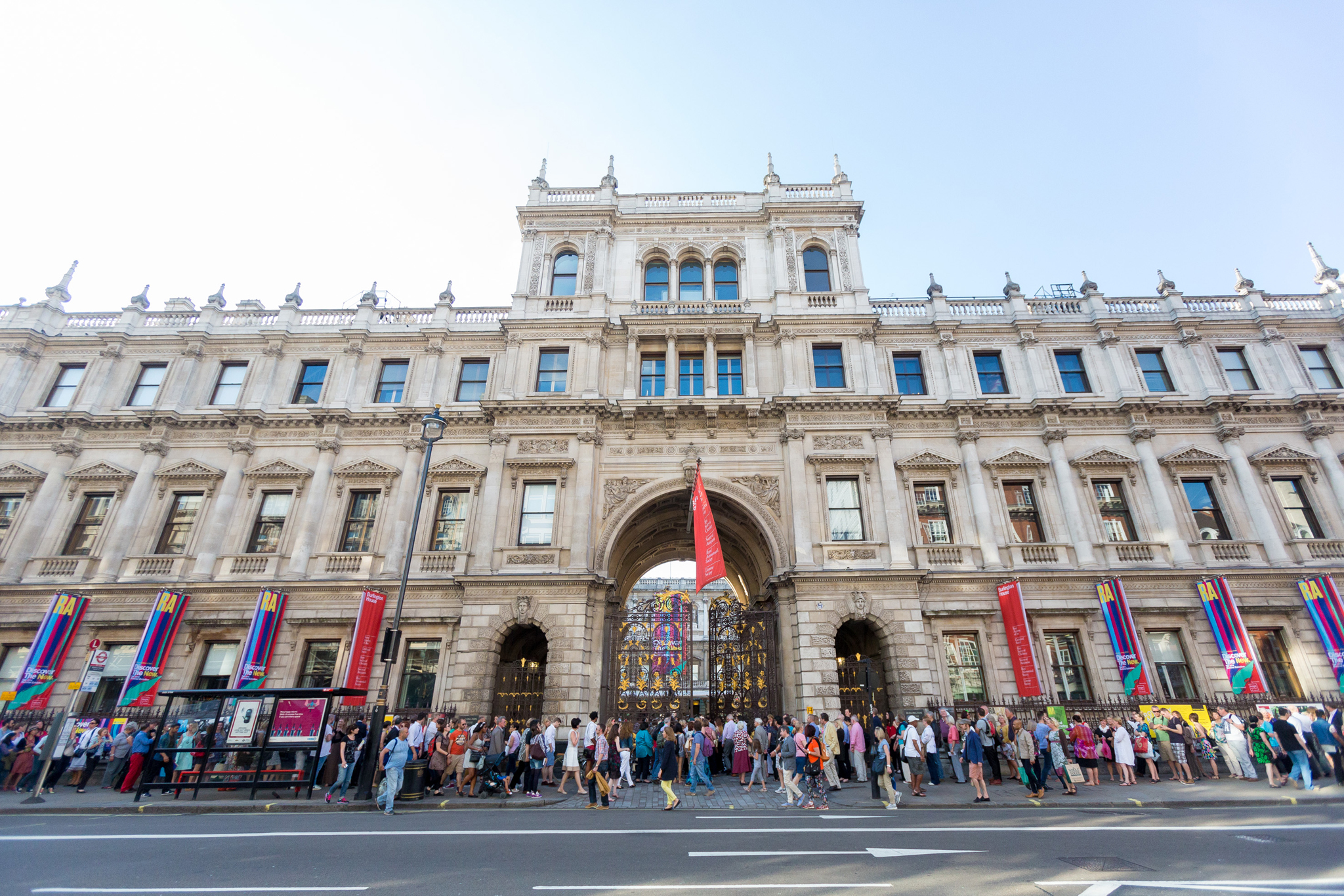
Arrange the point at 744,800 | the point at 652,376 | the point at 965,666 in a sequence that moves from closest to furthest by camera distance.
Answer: the point at 744,800 < the point at 965,666 < the point at 652,376

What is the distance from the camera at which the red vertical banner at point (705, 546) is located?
1791 centimetres

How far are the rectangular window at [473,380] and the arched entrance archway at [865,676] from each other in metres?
16.9

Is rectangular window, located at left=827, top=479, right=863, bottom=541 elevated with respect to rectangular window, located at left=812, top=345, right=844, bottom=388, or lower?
lower

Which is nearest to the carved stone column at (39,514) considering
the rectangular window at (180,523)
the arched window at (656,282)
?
the rectangular window at (180,523)

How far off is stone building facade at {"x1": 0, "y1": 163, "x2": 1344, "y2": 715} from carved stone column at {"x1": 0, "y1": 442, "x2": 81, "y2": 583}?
0.47 ft

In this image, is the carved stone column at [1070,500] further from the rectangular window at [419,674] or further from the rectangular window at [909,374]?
the rectangular window at [419,674]

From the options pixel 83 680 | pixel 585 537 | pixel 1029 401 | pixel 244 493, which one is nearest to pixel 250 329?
pixel 244 493

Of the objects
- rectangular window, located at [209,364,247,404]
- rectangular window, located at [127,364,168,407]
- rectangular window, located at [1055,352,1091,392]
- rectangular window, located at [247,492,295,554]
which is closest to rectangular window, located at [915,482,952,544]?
rectangular window, located at [1055,352,1091,392]

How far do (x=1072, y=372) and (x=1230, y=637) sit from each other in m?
10.9

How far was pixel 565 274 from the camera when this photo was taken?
87.1 ft

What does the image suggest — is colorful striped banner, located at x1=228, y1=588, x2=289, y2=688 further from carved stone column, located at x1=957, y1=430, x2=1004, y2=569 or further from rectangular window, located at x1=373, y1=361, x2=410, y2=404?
carved stone column, located at x1=957, y1=430, x2=1004, y2=569

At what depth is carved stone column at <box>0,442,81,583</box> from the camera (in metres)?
21.3

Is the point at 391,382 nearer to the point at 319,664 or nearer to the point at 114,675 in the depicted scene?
the point at 319,664

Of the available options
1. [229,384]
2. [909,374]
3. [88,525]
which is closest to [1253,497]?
[909,374]
